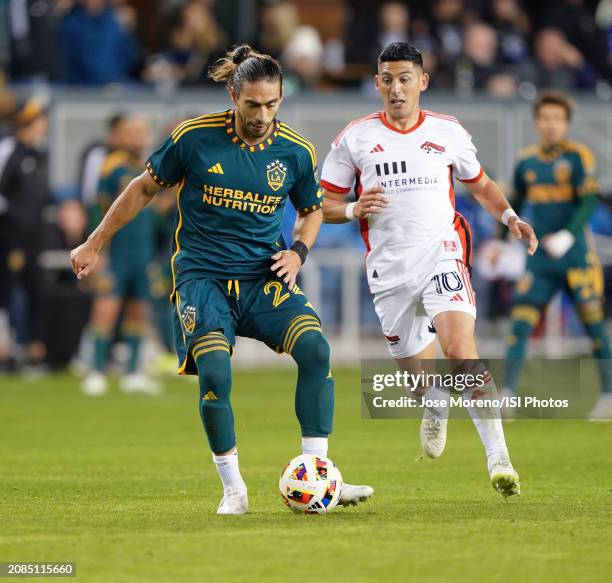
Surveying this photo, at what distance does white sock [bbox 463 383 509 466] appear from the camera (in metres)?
8.92

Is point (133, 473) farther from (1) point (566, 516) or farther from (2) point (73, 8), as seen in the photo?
(2) point (73, 8)

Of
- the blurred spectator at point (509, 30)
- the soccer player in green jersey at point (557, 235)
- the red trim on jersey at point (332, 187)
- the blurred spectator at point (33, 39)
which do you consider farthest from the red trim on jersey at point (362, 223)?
the blurred spectator at point (509, 30)

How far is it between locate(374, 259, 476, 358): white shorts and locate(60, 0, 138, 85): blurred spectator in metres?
13.7

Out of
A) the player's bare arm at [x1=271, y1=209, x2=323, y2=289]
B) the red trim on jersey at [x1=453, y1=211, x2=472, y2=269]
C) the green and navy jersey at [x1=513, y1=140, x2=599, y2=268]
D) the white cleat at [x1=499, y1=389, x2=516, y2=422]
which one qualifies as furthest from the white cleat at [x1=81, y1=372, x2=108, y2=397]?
the player's bare arm at [x1=271, y1=209, x2=323, y2=289]

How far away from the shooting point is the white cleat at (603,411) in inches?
561

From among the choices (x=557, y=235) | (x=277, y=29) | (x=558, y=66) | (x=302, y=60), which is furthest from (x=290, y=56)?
(x=557, y=235)

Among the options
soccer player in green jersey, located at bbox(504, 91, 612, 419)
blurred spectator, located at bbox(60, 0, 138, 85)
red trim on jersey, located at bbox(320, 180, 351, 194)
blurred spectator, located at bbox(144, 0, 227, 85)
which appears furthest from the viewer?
blurred spectator, located at bbox(144, 0, 227, 85)

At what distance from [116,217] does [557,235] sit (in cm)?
629

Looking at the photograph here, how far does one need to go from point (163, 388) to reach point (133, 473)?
8128mm

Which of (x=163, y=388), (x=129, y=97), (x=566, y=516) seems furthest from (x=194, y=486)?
(x=129, y=97)

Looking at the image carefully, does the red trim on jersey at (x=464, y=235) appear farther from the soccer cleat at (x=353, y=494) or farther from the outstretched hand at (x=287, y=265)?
the soccer cleat at (x=353, y=494)

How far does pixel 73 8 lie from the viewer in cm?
2309

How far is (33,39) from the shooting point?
2252cm

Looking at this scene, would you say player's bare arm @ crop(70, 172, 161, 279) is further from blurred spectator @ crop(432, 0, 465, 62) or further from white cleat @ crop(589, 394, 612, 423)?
blurred spectator @ crop(432, 0, 465, 62)
